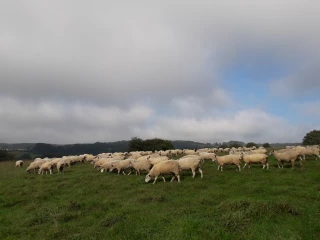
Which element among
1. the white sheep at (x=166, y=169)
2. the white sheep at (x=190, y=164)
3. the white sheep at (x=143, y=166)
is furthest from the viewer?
the white sheep at (x=143, y=166)

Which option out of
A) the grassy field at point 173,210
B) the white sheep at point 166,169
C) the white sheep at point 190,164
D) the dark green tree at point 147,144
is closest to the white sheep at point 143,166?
the white sheep at point 166,169

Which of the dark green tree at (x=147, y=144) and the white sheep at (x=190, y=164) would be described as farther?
the dark green tree at (x=147, y=144)

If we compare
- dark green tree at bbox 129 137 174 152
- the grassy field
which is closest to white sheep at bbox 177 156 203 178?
the grassy field

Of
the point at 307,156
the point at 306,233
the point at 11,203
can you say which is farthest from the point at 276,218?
the point at 307,156

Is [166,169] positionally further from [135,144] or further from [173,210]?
[135,144]

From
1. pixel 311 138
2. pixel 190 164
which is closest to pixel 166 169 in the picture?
pixel 190 164

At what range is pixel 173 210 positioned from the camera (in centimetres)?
1252

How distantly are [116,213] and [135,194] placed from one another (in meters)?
4.27

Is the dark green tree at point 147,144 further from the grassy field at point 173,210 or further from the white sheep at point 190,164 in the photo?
the grassy field at point 173,210

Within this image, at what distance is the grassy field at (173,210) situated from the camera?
1005cm

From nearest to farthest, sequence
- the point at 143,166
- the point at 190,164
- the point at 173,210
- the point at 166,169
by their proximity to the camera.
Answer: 1. the point at 173,210
2. the point at 166,169
3. the point at 190,164
4. the point at 143,166

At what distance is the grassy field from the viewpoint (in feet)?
33.0

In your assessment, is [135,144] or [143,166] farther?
[135,144]

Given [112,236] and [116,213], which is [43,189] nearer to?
[116,213]
